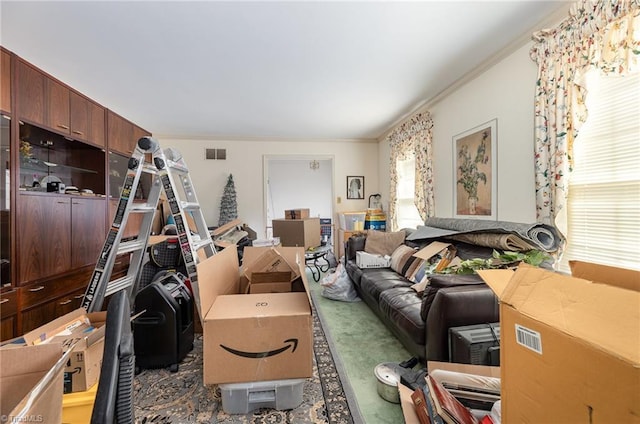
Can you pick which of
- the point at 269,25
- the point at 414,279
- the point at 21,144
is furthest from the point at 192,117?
the point at 414,279

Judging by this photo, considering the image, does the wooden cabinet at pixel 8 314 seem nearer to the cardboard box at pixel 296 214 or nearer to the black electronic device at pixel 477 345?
the black electronic device at pixel 477 345

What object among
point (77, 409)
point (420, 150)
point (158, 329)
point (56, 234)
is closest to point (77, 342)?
point (77, 409)

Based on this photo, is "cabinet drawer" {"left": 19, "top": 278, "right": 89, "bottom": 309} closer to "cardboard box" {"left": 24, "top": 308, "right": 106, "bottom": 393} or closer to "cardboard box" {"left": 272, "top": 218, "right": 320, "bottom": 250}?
"cardboard box" {"left": 24, "top": 308, "right": 106, "bottom": 393}

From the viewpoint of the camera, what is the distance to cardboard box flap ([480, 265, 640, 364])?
0.45m

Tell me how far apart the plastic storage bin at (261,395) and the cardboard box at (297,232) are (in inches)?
121

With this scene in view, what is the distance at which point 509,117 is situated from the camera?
7.54 ft

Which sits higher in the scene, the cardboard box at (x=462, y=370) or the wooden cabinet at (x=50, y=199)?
the wooden cabinet at (x=50, y=199)

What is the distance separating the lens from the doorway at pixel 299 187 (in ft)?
23.2

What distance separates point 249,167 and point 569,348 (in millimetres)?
5084

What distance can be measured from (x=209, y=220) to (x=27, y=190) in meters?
2.83

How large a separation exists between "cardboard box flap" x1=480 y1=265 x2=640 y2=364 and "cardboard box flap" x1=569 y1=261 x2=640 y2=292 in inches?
8.7

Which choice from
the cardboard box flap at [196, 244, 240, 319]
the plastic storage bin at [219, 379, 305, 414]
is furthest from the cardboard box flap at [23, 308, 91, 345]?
the plastic storage bin at [219, 379, 305, 414]

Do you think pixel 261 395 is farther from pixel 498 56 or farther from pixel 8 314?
pixel 498 56

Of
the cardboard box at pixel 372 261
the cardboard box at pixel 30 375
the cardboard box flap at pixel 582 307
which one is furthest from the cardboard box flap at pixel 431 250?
the cardboard box at pixel 30 375
